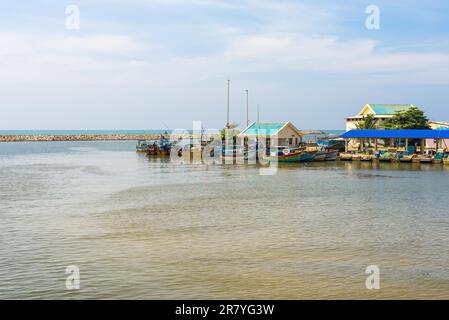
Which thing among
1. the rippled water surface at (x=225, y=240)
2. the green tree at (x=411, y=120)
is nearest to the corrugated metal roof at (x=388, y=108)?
the green tree at (x=411, y=120)

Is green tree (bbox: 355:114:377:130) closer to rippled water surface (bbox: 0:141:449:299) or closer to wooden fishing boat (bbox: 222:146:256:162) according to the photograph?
wooden fishing boat (bbox: 222:146:256:162)

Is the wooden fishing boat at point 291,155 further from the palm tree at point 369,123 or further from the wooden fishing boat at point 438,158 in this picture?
the palm tree at point 369,123

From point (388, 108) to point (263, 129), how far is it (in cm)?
2046

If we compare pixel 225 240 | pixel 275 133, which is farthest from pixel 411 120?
pixel 225 240

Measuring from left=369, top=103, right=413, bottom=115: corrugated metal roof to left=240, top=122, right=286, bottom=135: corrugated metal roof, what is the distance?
16.0 metres

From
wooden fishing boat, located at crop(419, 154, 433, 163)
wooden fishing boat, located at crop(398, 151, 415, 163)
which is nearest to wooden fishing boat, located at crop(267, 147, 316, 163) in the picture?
wooden fishing boat, located at crop(398, 151, 415, 163)

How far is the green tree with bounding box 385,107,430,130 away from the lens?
70.9 m

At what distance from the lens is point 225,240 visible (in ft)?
66.0

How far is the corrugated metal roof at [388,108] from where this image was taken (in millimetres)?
77250

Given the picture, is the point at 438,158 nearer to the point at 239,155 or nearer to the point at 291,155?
the point at 291,155
